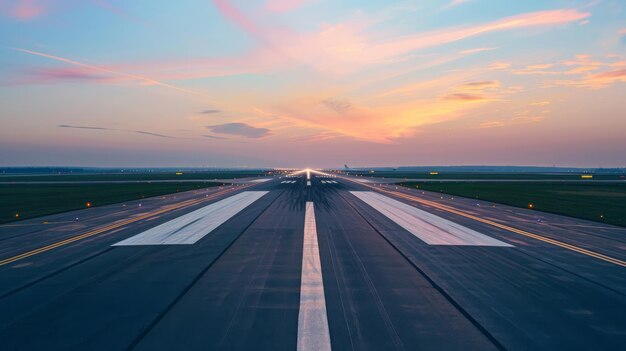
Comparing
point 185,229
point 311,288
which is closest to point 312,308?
point 311,288

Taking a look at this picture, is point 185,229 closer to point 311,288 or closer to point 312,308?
point 311,288

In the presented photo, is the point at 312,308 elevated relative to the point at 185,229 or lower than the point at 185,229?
lower

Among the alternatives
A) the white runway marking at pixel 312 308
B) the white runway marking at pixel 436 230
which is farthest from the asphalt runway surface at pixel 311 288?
the white runway marking at pixel 436 230

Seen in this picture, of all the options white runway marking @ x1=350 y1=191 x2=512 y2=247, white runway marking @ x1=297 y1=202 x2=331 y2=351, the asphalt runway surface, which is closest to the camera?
white runway marking @ x1=297 y1=202 x2=331 y2=351

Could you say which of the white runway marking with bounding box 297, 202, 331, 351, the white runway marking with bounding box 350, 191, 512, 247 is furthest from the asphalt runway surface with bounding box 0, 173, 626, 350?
the white runway marking with bounding box 350, 191, 512, 247

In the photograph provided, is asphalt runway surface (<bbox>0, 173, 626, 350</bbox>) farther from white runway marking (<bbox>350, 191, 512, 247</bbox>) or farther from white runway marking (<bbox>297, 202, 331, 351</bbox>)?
white runway marking (<bbox>350, 191, 512, 247</bbox>)
